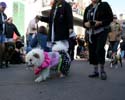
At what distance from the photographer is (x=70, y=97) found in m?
8.56

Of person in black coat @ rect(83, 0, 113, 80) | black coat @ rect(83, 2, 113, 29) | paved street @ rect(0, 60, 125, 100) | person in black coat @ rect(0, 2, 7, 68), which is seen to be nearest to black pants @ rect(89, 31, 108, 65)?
person in black coat @ rect(83, 0, 113, 80)

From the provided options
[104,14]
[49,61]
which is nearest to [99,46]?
[104,14]

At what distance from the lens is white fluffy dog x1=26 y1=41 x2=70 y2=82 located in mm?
10172

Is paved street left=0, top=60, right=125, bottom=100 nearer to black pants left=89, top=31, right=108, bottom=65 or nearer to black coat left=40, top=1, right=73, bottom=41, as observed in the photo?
black pants left=89, top=31, right=108, bottom=65

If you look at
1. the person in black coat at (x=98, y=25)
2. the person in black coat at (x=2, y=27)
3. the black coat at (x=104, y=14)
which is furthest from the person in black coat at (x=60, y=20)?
the person in black coat at (x=2, y=27)

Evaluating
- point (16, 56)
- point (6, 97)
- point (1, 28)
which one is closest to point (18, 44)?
point (16, 56)

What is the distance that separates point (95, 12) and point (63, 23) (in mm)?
1132

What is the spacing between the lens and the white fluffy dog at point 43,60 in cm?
1017

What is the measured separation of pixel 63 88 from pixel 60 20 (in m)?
2.39

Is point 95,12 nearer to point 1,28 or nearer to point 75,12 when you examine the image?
point 1,28

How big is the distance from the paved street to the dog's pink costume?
315 mm

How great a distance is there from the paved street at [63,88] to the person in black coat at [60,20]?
104 centimetres

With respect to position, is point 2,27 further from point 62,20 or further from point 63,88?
point 63,88

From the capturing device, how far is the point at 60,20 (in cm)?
1152
